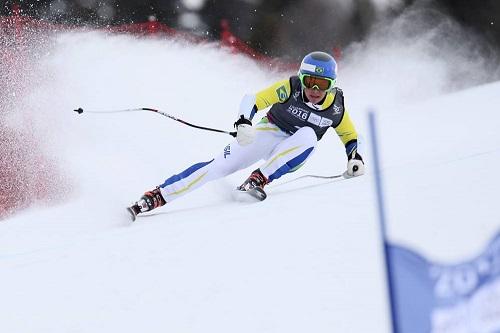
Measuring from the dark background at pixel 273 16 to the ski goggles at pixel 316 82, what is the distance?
13.1 feet

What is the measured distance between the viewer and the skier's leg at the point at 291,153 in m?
3.83

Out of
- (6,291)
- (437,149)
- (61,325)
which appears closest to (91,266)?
(6,291)

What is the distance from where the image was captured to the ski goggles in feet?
12.4

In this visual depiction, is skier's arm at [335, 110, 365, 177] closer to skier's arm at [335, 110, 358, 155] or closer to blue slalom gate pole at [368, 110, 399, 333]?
skier's arm at [335, 110, 358, 155]

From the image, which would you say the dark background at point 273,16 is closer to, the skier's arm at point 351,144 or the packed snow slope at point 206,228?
the packed snow slope at point 206,228

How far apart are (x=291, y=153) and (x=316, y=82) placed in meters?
0.39

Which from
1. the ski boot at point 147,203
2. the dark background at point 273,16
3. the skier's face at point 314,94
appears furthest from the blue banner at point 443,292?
the dark background at point 273,16

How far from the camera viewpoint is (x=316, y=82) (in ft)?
12.5

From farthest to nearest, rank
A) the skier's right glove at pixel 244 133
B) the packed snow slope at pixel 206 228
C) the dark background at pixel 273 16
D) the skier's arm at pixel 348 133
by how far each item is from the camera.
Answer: the dark background at pixel 273 16, the skier's arm at pixel 348 133, the skier's right glove at pixel 244 133, the packed snow slope at pixel 206 228

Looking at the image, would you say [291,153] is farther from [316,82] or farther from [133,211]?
[133,211]

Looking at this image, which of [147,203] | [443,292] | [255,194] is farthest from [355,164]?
[443,292]

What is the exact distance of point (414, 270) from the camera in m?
1.33

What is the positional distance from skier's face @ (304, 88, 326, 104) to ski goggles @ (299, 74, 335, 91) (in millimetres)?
33

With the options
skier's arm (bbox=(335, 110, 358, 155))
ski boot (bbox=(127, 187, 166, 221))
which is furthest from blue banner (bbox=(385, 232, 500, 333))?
skier's arm (bbox=(335, 110, 358, 155))
